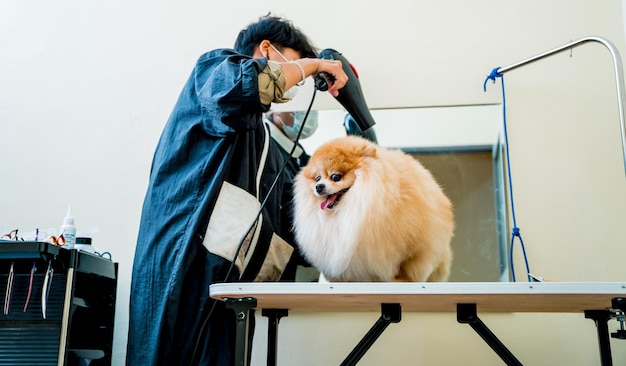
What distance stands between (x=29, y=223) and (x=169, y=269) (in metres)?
0.98

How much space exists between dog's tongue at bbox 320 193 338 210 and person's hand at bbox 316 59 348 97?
32 cm

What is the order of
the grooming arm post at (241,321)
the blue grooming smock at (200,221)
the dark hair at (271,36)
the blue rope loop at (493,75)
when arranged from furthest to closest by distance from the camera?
the blue rope loop at (493,75) < the dark hair at (271,36) < the blue grooming smock at (200,221) < the grooming arm post at (241,321)

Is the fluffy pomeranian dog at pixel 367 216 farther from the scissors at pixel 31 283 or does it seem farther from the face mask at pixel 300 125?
the scissors at pixel 31 283

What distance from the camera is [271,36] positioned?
5.63 ft

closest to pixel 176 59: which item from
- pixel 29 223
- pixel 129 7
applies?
pixel 129 7

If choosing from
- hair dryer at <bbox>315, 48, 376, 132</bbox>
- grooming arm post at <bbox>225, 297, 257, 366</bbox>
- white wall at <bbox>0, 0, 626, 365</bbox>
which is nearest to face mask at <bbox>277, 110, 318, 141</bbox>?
white wall at <bbox>0, 0, 626, 365</bbox>

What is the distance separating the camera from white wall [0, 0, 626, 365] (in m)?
1.80

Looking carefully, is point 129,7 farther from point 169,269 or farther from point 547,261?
point 547,261

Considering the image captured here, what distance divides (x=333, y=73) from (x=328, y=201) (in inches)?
13.8

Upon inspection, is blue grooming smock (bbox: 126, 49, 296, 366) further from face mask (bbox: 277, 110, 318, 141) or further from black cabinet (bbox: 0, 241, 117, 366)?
face mask (bbox: 277, 110, 318, 141)

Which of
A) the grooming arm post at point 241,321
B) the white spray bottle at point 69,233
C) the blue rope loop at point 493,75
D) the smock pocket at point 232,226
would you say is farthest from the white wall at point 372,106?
the grooming arm post at point 241,321

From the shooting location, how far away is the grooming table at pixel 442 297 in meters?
1.09

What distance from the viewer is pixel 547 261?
1.81 meters

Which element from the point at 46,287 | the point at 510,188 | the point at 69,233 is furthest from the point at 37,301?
the point at 510,188
